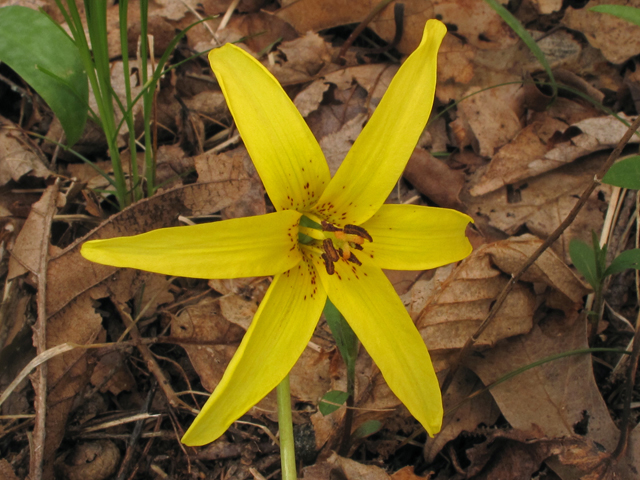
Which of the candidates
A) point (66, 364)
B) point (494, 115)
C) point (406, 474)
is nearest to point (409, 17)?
point (494, 115)

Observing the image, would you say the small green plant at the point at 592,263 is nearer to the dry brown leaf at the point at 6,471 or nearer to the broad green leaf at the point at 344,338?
the broad green leaf at the point at 344,338

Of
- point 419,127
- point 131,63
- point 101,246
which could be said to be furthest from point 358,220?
point 131,63

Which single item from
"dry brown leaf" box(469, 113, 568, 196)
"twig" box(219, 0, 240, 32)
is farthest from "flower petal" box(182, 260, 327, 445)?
"twig" box(219, 0, 240, 32)

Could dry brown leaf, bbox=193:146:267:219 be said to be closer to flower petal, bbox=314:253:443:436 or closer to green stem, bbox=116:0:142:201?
green stem, bbox=116:0:142:201

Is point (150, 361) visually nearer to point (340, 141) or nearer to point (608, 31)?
point (340, 141)

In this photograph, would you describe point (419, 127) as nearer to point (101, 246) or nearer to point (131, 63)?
point (101, 246)
